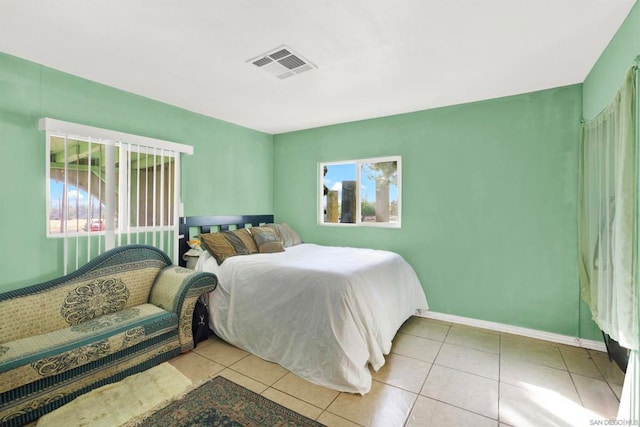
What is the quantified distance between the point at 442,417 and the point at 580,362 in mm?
1570

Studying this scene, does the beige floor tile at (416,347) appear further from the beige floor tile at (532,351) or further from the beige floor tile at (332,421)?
Answer: the beige floor tile at (332,421)

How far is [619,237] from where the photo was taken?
168 cm

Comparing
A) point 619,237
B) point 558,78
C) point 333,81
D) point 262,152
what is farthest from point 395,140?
point 619,237

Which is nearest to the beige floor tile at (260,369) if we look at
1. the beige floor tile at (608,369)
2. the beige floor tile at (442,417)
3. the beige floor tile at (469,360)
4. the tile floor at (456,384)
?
the tile floor at (456,384)

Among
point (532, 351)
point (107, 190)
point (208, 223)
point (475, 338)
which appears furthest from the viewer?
point (208, 223)

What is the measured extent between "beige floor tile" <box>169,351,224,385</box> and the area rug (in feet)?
0.18

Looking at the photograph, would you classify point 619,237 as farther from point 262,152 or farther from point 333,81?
point 262,152

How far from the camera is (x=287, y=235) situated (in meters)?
4.18

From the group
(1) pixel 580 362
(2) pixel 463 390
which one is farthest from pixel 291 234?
(1) pixel 580 362

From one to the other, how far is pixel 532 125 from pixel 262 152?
350 cm

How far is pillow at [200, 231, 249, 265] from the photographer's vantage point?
3139mm

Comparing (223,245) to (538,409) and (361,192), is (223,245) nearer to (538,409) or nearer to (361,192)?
(361,192)

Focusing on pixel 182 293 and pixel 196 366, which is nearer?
pixel 196 366

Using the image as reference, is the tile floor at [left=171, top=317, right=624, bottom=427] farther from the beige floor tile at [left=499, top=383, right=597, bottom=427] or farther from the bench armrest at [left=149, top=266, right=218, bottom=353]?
the bench armrest at [left=149, top=266, right=218, bottom=353]
